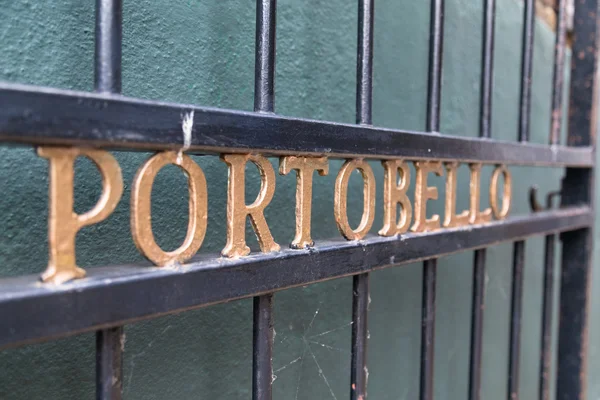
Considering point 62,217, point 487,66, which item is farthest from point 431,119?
point 62,217

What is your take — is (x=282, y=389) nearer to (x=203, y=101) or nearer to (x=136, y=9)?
(x=203, y=101)

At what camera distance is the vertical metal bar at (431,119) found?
67 centimetres

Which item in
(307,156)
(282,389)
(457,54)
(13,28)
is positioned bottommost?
(282,389)

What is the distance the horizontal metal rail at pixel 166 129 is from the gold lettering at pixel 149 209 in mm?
13

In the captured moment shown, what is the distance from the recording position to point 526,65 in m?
0.88

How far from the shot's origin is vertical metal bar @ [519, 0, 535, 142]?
869 mm

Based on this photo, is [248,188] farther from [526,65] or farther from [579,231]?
[579,231]

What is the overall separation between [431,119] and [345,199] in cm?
23

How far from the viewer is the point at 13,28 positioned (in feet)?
1.43

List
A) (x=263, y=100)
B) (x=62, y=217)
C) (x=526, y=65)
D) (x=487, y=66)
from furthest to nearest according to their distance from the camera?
(x=526, y=65) < (x=487, y=66) < (x=263, y=100) < (x=62, y=217)

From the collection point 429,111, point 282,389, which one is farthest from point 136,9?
point 282,389

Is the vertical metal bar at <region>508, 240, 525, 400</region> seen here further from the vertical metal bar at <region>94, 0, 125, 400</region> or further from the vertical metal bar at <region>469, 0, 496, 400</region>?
the vertical metal bar at <region>94, 0, 125, 400</region>

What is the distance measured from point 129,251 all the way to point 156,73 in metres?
0.20

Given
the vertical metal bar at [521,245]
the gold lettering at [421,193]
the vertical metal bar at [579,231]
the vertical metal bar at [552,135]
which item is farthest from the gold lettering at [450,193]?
the vertical metal bar at [579,231]
